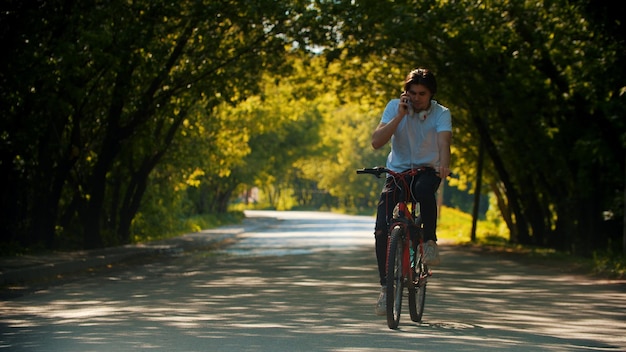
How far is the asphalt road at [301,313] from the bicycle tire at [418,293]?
0.44ft

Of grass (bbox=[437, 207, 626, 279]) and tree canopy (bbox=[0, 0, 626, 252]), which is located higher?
tree canopy (bbox=[0, 0, 626, 252])

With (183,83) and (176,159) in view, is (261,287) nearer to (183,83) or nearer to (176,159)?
(183,83)

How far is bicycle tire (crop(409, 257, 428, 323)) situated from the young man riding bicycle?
0.34 meters

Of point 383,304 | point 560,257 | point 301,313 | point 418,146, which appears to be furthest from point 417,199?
point 560,257

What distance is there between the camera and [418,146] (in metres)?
8.97

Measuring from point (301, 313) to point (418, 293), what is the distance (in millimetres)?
1367

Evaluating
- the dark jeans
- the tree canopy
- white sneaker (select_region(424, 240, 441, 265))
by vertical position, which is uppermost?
the tree canopy

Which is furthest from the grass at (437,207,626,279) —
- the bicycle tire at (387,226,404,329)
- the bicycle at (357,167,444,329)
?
the bicycle tire at (387,226,404,329)

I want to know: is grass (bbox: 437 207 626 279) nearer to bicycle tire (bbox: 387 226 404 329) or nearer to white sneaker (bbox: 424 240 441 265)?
white sneaker (bbox: 424 240 441 265)

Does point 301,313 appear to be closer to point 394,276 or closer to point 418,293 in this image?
point 418,293

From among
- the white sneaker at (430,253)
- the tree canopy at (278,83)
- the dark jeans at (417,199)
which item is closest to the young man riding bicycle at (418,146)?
the dark jeans at (417,199)

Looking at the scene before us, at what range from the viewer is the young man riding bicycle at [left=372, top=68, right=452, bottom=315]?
8.86m

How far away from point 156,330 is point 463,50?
17106 mm

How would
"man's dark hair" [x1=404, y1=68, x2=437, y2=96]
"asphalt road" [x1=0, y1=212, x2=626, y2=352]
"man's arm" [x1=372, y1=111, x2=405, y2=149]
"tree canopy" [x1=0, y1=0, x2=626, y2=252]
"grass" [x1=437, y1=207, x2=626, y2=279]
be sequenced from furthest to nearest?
"tree canopy" [x1=0, y1=0, x2=626, y2=252], "grass" [x1=437, y1=207, x2=626, y2=279], "man's dark hair" [x1=404, y1=68, x2=437, y2=96], "man's arm" [x1=372, y1=111, x2=405, y2=149], "asphalt road" [x1=0, y1=212, x2=626, y2=352]
